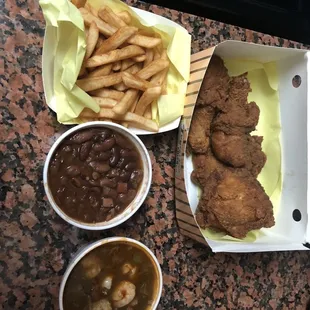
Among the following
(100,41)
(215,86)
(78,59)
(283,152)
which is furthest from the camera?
(283,152)

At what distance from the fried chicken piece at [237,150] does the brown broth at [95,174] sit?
26 centimetres

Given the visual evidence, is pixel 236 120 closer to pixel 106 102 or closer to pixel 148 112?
pixel 148 112

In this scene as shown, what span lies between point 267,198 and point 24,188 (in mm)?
689

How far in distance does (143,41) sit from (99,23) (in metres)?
0.12

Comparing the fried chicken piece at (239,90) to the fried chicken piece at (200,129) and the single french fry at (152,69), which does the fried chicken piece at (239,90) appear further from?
the single french fry at (152,69)

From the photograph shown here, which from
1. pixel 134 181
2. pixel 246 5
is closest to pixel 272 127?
pixel 246 5

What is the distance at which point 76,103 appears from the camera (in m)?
1.30

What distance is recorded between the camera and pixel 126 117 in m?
1.34

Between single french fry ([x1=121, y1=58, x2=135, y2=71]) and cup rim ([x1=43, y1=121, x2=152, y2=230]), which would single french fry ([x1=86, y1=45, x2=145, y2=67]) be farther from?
cup rim ([x1=43, y1=121, x2=152, y2=230])

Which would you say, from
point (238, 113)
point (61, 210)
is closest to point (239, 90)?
point (238, 113)

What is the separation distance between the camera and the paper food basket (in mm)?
1396

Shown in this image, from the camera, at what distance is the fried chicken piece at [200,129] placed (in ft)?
4.74

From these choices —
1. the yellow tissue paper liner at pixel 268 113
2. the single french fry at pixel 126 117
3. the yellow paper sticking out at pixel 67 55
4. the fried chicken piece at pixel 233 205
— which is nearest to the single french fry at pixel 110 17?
the yellow paper sticking out at pixel 67 55

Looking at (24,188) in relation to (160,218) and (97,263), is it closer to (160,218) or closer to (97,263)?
(97,263)
